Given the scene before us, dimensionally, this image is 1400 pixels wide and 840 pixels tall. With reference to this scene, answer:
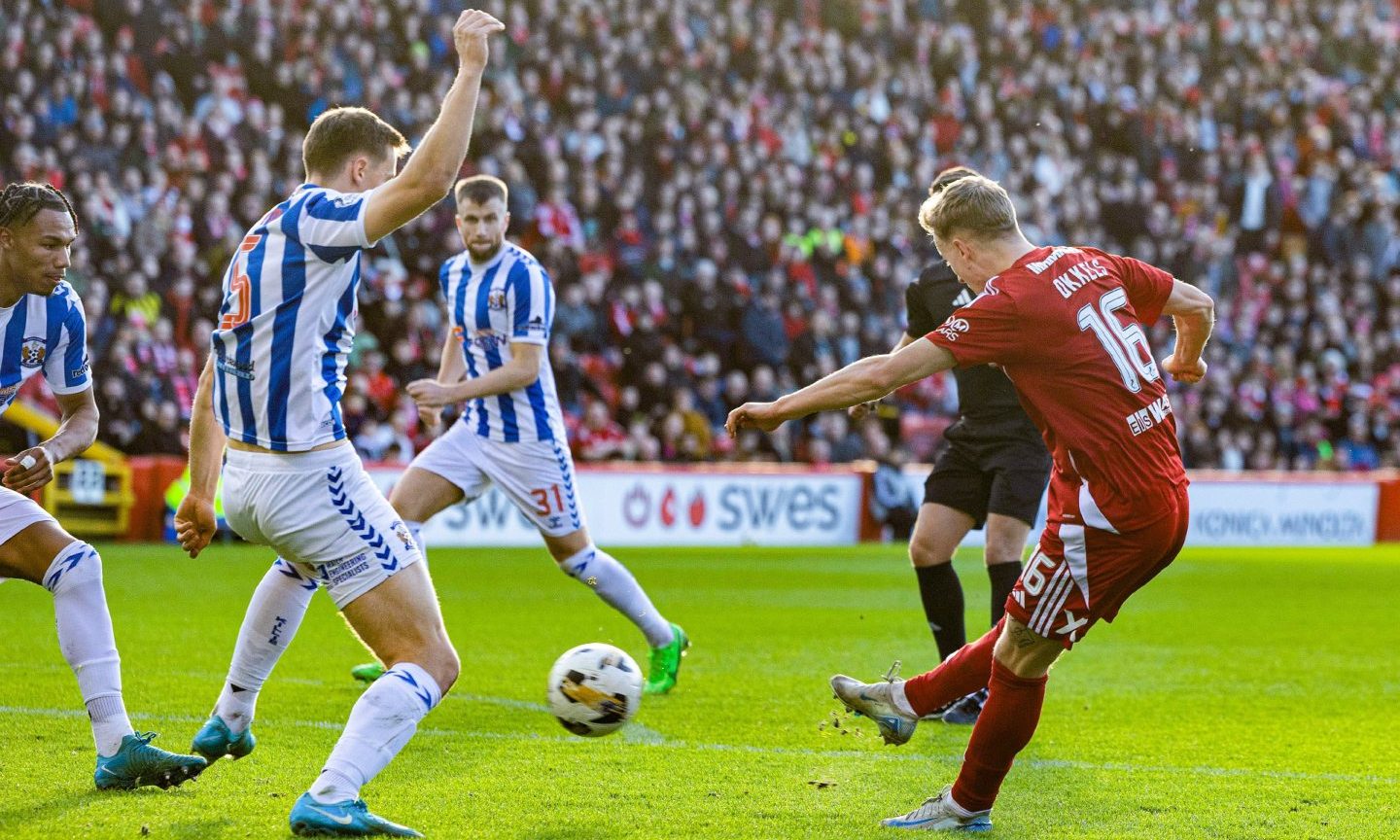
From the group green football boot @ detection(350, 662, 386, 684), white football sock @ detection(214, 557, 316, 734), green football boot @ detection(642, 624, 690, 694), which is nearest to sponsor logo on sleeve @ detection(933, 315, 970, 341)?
white football sock @ detection(214, 557, 316, 734)

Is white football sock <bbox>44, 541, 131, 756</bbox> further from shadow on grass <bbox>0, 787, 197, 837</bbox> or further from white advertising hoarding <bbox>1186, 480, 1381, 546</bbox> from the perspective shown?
white advertising hoarding <bbox>1186, 480, 1381, 546</bbox>

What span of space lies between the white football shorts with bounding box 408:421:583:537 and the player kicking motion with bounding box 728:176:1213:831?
3.16m

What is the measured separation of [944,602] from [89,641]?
3.58 metres

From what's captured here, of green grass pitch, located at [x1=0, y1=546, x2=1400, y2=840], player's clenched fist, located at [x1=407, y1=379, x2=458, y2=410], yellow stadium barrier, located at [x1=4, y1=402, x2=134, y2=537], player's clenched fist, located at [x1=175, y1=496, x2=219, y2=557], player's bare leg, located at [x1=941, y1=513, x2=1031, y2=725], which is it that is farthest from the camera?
yellow stadium barrier, located at [x1=4, y1=402, x2=134, y2=537]

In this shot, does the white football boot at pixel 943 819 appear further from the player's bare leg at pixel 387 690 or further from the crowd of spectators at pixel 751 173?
the crowd of spectators at pixel 751 173

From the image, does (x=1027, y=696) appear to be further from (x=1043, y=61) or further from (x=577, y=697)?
(x=1043, y=61)

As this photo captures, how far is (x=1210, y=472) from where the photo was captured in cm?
2220

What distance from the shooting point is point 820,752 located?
609 centimetres

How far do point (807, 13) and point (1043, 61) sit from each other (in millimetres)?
4415

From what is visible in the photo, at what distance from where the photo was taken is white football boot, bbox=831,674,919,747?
17.4ft

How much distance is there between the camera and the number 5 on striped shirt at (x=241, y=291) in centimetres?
456

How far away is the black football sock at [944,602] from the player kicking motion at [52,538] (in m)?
3.30

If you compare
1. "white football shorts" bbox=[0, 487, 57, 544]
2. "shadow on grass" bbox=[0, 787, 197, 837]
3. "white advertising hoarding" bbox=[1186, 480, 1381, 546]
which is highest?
"white football shorts" bbox=[0, 487, 57, 544]

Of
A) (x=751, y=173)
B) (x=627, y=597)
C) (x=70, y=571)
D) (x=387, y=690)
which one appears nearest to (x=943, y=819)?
(x=387, y=690)
